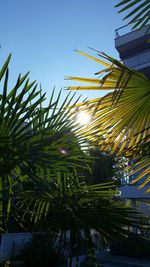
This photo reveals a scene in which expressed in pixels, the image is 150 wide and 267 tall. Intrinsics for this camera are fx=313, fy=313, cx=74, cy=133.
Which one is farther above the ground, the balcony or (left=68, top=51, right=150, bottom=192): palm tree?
the balcony

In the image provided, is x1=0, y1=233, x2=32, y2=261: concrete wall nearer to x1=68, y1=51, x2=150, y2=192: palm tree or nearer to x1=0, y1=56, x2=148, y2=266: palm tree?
x1=68, y1=51, x2=150, y2=192: palm tree

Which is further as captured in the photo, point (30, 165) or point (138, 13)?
point (138, 13)

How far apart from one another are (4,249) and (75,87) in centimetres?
1082

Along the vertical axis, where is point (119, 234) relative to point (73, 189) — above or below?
below

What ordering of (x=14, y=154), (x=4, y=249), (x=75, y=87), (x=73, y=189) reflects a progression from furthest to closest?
(x=4, y=249), (x=75, y=87), (x=73, y=189), (x=14, y=154)

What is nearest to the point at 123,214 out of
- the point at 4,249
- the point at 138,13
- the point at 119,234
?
the point at 119,234

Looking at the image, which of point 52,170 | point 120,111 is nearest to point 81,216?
point 52,170

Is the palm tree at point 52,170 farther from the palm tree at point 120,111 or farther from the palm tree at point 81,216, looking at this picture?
the palm tree at point 120,111

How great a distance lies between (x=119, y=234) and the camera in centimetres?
159

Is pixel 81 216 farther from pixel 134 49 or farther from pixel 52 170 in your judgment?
pixel 134 49

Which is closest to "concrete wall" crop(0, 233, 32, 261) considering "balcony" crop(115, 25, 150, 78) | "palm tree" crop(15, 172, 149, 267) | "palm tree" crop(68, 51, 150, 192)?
"palm tree" crop(68, 51, 150, 192)

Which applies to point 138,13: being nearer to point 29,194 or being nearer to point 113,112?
point 113,112

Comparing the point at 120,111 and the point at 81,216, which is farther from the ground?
the point at 120,111

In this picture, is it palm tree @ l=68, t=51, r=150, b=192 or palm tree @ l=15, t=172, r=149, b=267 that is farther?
palm tree @ l=68, t=51, r=150, b=192
